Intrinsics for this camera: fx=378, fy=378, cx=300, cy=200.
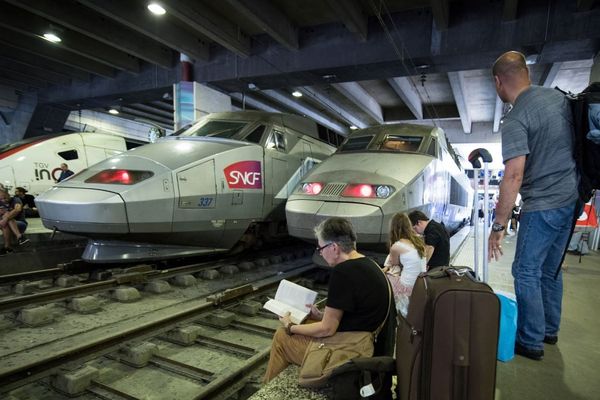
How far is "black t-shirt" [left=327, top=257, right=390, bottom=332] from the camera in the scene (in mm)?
2146

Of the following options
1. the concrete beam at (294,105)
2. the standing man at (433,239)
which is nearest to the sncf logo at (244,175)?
the standing man at (433,239)

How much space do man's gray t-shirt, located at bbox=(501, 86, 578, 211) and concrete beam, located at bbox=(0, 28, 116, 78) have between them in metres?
12.1

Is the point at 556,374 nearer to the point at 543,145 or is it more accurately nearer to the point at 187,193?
the point at 543,145

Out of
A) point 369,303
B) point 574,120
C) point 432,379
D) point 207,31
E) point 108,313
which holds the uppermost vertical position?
point 207,31

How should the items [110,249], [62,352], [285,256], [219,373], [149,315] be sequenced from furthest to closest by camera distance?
1. [285,256]
2. [110,249]
3. [149,315]
4. [62,352]
5. [219,373]

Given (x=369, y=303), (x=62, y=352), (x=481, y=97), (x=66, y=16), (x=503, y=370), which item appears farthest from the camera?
(x=481, y=97)

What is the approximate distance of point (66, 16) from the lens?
845cm

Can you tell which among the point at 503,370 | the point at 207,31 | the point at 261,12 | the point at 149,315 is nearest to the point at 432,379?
the point at 503,370

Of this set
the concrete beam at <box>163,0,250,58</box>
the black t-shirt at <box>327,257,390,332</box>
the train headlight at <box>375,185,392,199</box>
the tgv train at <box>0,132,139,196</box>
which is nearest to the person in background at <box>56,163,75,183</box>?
the tgv train at <box>0,132,139,196</box>

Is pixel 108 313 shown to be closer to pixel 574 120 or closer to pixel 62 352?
pixel 62 352

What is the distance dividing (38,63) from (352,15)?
10275mm

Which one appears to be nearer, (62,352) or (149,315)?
(62,352)

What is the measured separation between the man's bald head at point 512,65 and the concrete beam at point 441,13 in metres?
5.33

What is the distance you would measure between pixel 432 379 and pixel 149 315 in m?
3.29
